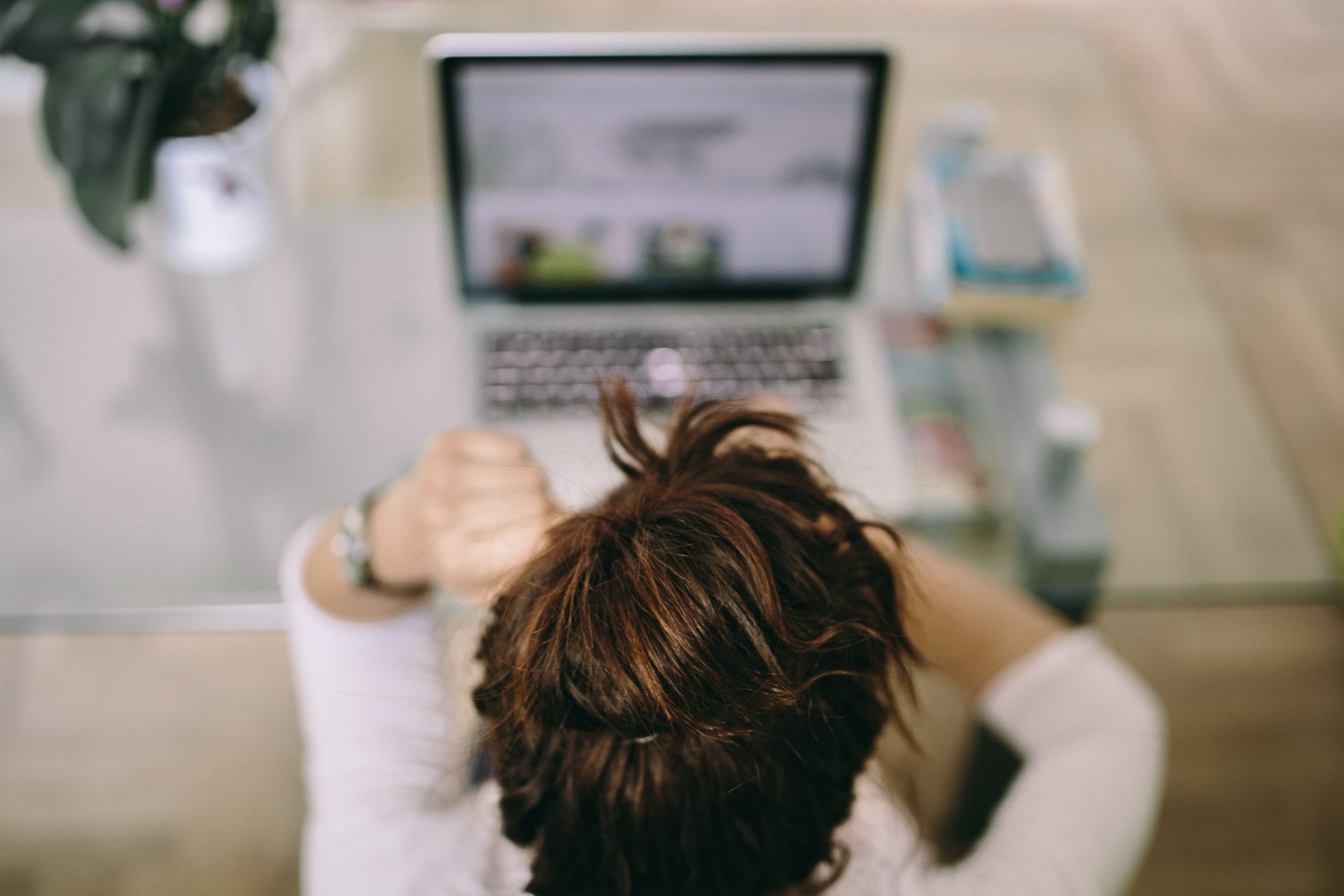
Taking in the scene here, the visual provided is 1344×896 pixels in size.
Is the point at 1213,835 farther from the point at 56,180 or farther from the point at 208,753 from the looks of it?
the point at 56,180

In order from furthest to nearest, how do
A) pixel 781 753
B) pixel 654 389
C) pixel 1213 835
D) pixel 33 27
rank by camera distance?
pixel 1213 835 < pixel 654 389 < pixel 33 27 < pixel 781 753

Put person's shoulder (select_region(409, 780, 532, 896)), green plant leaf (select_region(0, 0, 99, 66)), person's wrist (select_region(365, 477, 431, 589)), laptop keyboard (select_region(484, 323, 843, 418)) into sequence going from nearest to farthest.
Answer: person's shoulder (select_region(409, 780, 532, 896))
person's wrist (select_region(365, 477, 431, 589))
green plant leaf (select_region(0, 0, 99, 66))
laptop keyboard (select_region(484, 323, 843, 418))

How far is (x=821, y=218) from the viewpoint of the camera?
45.4 inches

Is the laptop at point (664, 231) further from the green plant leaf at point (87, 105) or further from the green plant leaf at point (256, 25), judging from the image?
the green plant leaf at point (87, 105)

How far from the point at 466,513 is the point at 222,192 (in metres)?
0.59

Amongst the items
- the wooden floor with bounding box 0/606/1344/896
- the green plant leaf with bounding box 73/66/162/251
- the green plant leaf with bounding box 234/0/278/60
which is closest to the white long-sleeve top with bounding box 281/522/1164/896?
the green plant leaf with bounding box 73/66/162/251

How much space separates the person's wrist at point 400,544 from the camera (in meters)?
0.81

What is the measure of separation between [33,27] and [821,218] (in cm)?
80

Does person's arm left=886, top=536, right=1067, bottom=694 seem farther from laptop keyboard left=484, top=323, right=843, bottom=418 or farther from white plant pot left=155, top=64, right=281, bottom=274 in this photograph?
white plant pot left=155, top=64, right=281, bottom=274

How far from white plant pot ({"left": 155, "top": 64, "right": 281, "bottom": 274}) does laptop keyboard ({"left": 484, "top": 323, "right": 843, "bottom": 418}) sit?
1.02 feet

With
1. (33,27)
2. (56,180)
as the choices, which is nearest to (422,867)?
(33,27)

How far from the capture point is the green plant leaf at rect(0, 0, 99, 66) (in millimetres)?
1004

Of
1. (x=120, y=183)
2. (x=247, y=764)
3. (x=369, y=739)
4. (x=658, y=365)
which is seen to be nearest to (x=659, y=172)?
(x=658, y=365)

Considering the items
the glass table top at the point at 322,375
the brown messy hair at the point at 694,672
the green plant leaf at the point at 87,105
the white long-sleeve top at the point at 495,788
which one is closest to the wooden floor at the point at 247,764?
the glass table top at the point at 322,375
